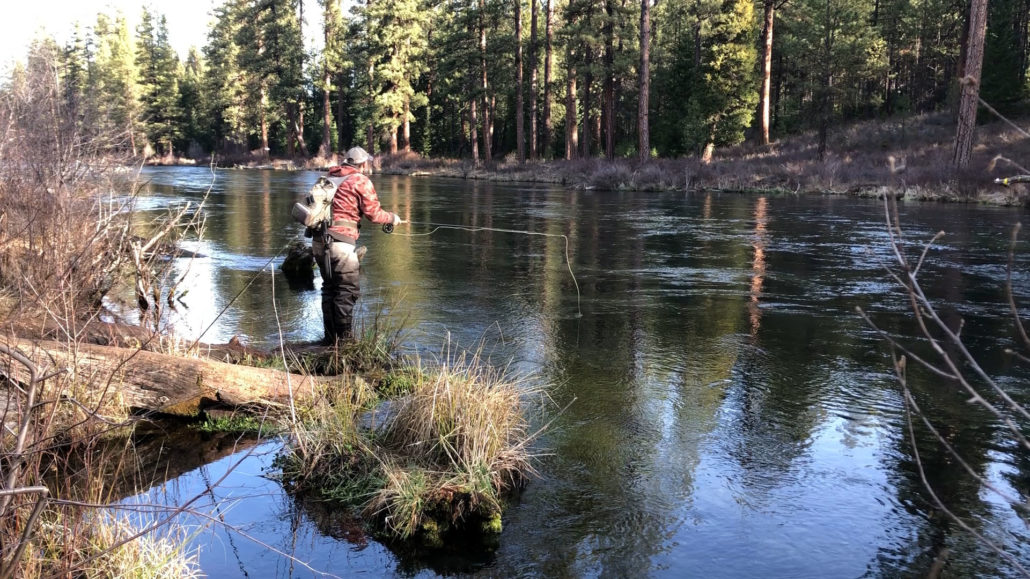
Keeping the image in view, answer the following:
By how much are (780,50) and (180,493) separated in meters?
53.8

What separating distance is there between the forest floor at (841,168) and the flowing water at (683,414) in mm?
10503

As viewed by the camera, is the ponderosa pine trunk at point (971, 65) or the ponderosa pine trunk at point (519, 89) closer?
the ponderosa pine trunk at point (971, 65)

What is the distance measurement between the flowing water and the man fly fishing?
0.73 meters

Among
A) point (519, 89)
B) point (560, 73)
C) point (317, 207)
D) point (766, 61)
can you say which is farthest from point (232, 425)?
point (560, 73)

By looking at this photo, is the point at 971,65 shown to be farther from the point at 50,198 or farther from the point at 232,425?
the point at 232,425

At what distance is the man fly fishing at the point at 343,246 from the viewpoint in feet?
27.2

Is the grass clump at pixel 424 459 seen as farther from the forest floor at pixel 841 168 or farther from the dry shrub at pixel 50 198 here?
the forest floor at pixel 841 168

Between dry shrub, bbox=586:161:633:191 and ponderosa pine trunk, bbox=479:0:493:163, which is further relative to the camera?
ponderosa pine trunk, bbox=479:0:493:163

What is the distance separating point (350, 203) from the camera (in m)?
8.41

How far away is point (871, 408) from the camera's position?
278 inches

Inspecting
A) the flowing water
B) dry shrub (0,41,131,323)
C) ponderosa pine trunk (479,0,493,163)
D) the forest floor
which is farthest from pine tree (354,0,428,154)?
dry shrub (0,41,131,323)

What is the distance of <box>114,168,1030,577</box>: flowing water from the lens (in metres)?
4.71

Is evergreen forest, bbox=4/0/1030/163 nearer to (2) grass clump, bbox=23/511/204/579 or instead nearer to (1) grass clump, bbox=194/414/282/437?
(1) grass clump, bbox=194/414/282/437

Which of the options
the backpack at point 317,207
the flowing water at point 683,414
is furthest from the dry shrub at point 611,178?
the backpack at point 317,207
